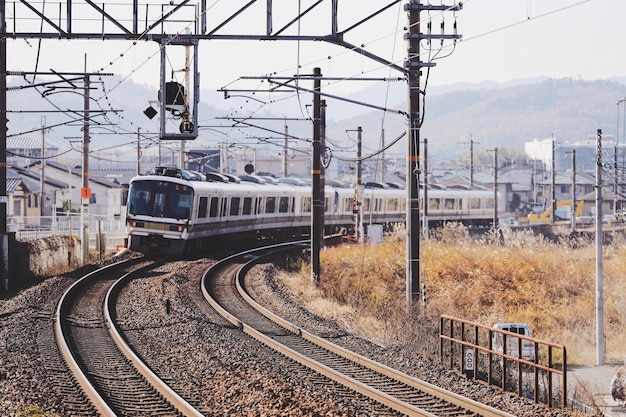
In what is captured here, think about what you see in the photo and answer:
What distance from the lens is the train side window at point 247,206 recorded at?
3639 cm

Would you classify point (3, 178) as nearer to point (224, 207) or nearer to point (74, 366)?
point (224, 207)

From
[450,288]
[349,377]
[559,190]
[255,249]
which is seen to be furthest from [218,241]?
[559,190]

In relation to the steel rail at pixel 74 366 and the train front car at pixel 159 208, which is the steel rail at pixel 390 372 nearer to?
the steel rail at pixel 74 366

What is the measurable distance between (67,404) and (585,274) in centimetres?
2306

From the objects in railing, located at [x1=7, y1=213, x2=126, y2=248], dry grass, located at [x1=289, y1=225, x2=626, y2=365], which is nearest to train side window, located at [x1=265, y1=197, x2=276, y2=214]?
railing, located at [x1=7, y1=213, x2=126, y2=248]

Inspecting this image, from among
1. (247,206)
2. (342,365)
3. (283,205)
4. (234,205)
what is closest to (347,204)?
(283,205)

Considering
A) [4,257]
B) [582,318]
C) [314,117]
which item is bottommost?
[582,318]

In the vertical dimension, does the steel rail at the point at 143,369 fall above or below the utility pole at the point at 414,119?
below

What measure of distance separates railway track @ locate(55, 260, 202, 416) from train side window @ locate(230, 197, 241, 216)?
1282cm

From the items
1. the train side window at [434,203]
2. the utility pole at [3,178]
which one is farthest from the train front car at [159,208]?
the train side window at [434,203]

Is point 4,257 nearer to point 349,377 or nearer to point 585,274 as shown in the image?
point 349,377

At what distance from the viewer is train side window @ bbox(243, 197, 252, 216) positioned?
36.4 metres

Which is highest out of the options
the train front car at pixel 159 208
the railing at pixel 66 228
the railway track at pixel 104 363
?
the train front car at pixel 159 208

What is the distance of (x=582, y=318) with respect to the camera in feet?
84.9
